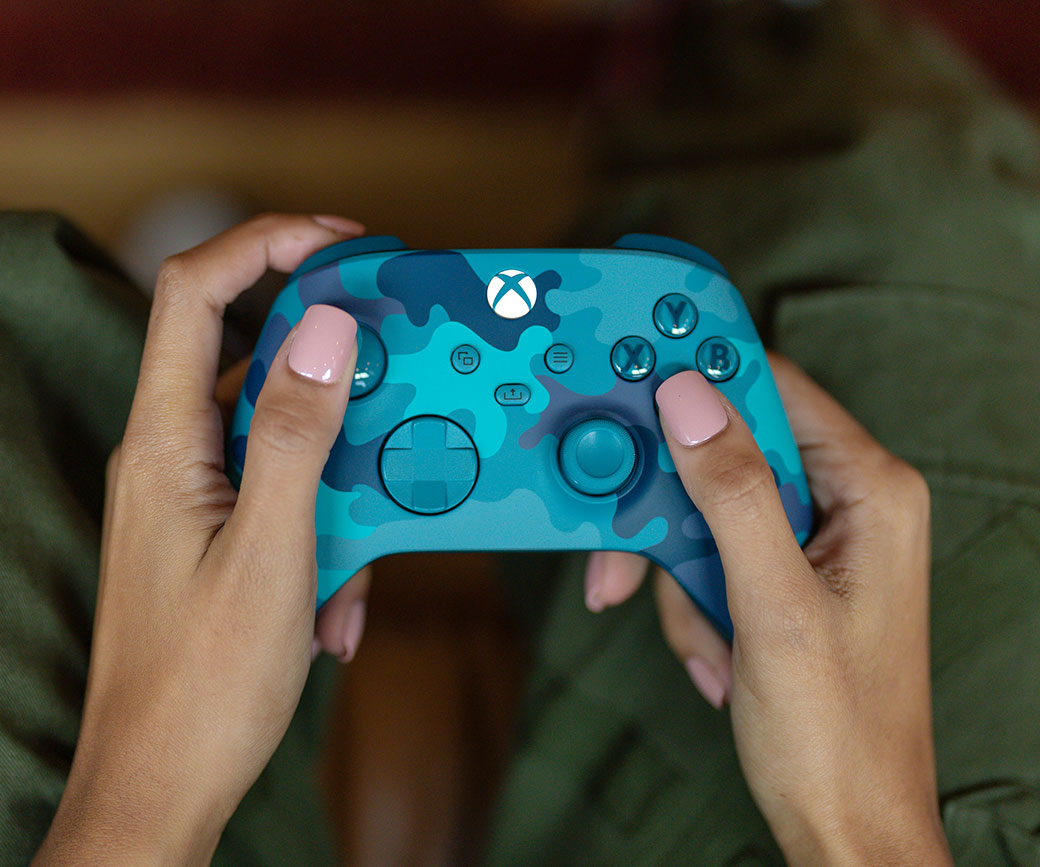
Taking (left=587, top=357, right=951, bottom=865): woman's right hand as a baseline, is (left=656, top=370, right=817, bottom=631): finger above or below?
above

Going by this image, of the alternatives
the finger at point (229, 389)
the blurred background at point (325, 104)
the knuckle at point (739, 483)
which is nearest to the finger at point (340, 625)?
the finger at point (229, 389)

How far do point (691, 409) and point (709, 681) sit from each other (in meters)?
0.18

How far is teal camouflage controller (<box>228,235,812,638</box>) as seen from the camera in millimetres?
409

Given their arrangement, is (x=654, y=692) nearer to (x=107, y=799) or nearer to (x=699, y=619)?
(x=699, y=619)

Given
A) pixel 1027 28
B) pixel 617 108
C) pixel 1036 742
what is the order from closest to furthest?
pixel 1036 742
pixel 617 108
pixel 1027 28

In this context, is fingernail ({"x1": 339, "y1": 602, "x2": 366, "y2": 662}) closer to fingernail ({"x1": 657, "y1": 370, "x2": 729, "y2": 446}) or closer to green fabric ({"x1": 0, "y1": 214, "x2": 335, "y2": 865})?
green fabric ({"x1": 0, "y1": 214, "x2": 335, "y2": 865})

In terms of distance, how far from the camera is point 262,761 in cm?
39

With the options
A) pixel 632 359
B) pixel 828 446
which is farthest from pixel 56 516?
pixel 828 446

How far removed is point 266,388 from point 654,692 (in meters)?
0.33

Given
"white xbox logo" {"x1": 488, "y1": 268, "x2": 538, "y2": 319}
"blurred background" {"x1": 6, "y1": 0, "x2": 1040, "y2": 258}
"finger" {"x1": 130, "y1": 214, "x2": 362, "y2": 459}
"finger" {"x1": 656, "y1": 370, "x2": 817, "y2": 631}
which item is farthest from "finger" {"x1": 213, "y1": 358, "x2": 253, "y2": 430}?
"blurred background" {"x1": 6, "y1": 0, "x2": 1040, "y2": 258}

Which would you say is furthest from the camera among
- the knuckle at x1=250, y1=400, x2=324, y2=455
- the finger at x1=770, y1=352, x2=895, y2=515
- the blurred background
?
the blurred background

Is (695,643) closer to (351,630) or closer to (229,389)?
(351,630)

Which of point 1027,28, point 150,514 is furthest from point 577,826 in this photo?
point 1027,28

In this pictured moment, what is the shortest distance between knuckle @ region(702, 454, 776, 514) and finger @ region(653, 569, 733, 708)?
0.10 meters
